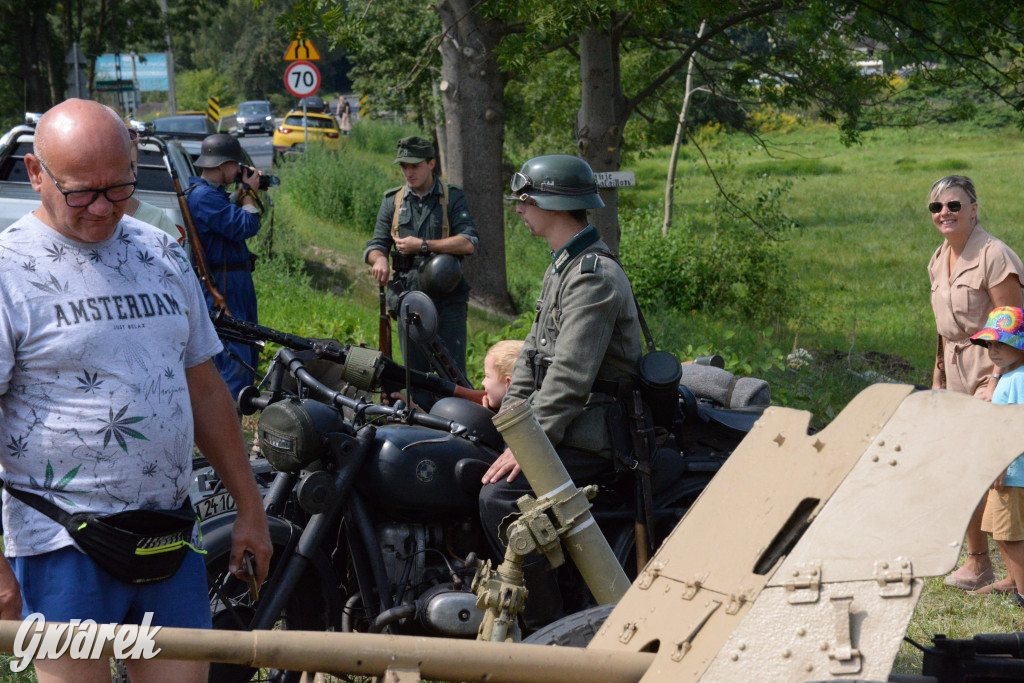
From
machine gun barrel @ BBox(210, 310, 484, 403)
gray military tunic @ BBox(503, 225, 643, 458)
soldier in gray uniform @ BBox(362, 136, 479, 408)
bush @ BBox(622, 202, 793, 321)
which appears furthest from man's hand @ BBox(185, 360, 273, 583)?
bush @ BBox(622, 202, 793, 321)

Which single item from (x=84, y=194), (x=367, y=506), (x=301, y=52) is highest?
(x=301, y=52)

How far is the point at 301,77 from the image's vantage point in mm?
17297

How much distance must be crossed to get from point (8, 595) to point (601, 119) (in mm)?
6572

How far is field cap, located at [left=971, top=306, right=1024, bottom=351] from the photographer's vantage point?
473 cm

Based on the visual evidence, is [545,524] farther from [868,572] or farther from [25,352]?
[25,352]

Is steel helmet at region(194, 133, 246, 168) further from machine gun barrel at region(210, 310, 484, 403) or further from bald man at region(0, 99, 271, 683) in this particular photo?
bald man at region(0, 99, 271, 683)

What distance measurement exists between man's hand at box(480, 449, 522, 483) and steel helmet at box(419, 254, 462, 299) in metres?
2.38

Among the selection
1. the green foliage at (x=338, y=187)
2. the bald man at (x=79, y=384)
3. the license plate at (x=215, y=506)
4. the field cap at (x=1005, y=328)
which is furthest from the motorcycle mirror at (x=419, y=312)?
the green foliage at (x=338, y=187)

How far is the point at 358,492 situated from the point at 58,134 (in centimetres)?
176

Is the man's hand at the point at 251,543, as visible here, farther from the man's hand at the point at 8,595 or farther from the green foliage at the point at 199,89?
the green foliage at the point at 199,89

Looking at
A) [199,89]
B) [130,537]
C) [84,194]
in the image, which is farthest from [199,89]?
[130,537]

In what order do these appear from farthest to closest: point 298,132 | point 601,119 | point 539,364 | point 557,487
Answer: point 298,132 < point 601,119 < point 539,364 < point 557,487

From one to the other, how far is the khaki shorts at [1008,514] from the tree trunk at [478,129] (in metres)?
6.28

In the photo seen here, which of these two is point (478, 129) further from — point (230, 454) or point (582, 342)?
point (230, 454)
